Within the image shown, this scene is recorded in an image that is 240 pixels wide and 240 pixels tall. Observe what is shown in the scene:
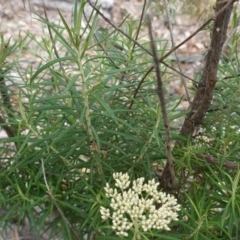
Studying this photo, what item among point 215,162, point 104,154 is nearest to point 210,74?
point 215,162

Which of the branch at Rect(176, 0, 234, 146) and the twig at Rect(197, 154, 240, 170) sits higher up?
the branch at Rect(176, 0, 234, 146)

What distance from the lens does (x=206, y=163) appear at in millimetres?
1237

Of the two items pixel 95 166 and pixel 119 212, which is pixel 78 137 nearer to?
pixel 95 166

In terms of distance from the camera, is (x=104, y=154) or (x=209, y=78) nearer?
(x=209, y=78)

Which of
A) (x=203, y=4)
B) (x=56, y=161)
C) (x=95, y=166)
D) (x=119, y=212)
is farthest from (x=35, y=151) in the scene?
(x=203, y=4)

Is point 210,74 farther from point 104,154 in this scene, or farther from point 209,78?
point 104,154

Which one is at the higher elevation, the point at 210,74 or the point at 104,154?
the point at 210,74

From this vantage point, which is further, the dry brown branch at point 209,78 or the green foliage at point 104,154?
the green foliage at point 104,154

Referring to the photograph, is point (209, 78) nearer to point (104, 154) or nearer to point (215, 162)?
point (215, 162)

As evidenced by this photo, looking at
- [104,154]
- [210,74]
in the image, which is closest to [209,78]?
[210,74]

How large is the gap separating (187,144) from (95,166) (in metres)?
0.24

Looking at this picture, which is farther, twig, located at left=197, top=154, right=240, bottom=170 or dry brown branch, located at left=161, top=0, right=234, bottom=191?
twig, located at left=197, top=154, right=240, bottom=170

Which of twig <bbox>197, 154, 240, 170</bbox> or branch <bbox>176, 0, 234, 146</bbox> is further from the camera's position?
twig <bbox>197, 154, 240, 170</bbox>

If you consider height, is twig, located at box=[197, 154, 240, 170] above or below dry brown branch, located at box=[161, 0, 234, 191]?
below
